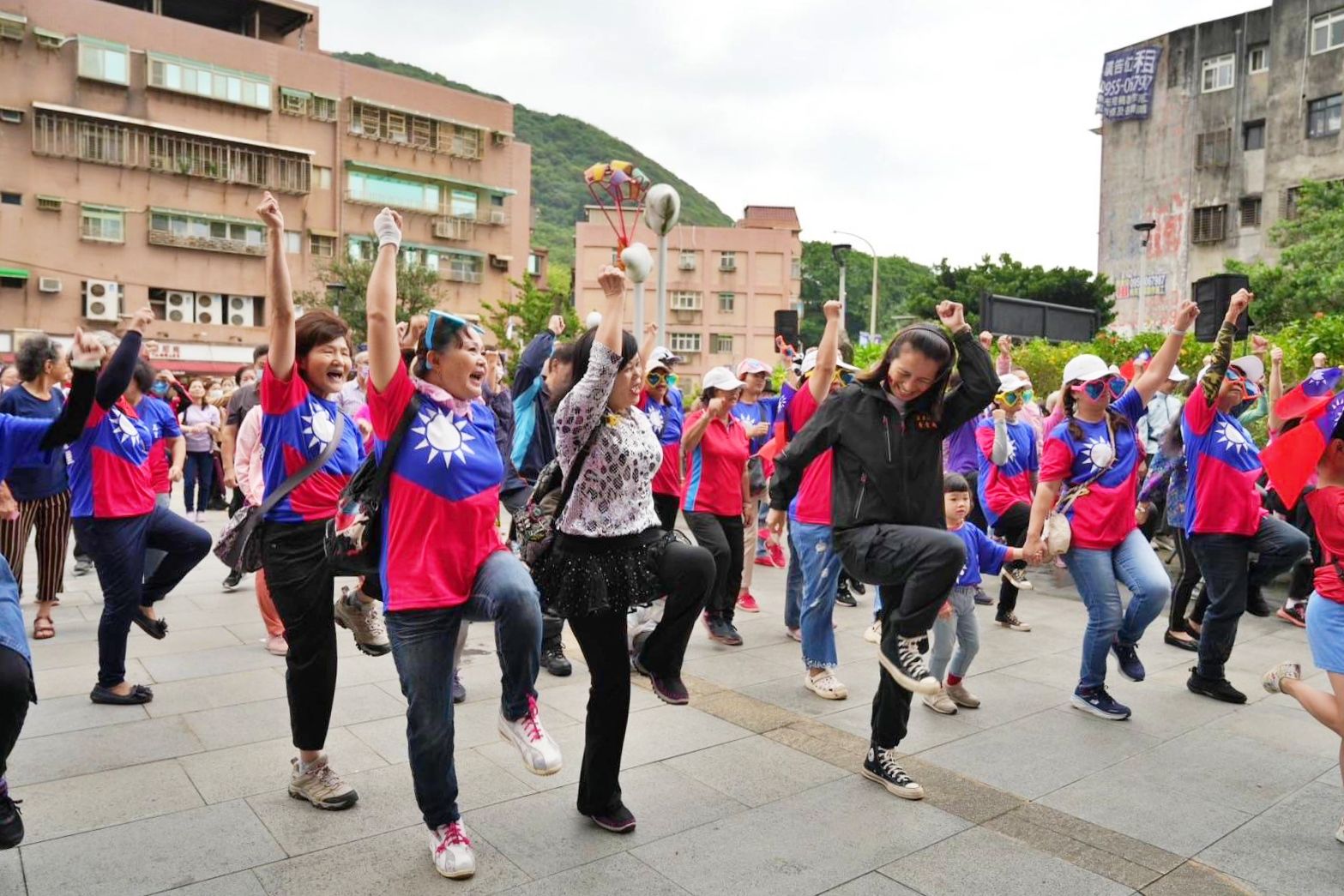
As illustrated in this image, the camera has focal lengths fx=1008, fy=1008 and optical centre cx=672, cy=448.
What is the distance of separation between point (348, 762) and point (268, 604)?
2349 mm

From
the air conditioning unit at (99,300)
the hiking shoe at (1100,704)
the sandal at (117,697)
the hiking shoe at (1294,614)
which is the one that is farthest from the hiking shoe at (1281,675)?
the air conditioning unit at (99,300)

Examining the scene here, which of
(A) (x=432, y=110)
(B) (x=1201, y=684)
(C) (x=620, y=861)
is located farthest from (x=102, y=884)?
(A) (x=432, y=110)

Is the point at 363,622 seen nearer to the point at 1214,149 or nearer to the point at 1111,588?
the point at 1111,588

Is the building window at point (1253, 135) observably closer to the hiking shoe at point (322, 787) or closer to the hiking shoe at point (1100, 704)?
the hiking shoe at point (1100, 704)

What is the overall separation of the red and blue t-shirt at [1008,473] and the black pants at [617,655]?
15.8ft

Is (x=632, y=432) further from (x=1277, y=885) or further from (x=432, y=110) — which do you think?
(x=432, y=110)

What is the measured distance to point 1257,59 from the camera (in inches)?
1577

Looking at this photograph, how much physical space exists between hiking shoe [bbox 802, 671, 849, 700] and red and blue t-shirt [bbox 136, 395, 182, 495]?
4.32 m

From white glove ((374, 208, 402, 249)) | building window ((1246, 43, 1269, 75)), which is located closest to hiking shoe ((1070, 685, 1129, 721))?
white glove ((374, 208, 402, 249))

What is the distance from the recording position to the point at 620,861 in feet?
11.8

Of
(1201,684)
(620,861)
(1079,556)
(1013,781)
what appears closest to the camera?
(620,861)

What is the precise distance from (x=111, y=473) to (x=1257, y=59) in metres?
46.1

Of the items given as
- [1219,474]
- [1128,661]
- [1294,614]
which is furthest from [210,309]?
[1219,474]

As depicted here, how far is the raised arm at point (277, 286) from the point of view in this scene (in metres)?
3.82
